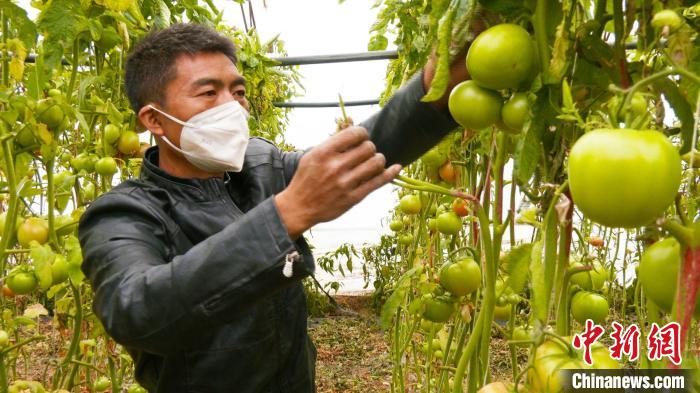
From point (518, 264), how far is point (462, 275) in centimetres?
55

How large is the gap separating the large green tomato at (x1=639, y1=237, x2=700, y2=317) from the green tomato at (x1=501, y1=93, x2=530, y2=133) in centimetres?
17

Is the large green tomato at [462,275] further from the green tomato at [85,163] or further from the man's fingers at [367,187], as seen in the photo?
the green tomato at [85,163]

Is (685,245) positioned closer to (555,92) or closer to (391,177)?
(555,92)

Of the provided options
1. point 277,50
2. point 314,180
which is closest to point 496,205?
point 314,180

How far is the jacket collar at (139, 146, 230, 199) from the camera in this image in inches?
51.9

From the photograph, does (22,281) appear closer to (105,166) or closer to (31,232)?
(31,232)

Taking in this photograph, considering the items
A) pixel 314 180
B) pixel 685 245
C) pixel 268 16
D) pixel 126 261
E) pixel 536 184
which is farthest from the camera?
pixel 268 16

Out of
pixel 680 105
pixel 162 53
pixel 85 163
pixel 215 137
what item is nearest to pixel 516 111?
pixel 680 105

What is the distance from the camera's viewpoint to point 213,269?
2.74 feet

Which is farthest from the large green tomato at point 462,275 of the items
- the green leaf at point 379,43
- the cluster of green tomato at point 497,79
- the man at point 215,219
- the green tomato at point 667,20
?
the green leaf at point 379,43

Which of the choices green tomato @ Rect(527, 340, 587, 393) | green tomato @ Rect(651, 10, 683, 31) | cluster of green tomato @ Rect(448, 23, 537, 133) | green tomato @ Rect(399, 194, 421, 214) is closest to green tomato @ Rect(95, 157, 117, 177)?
green tomato @ Rect(399, 194, 421, 214)

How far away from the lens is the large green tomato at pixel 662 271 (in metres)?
0.47

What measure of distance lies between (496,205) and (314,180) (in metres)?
0.24

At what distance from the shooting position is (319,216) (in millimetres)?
792
